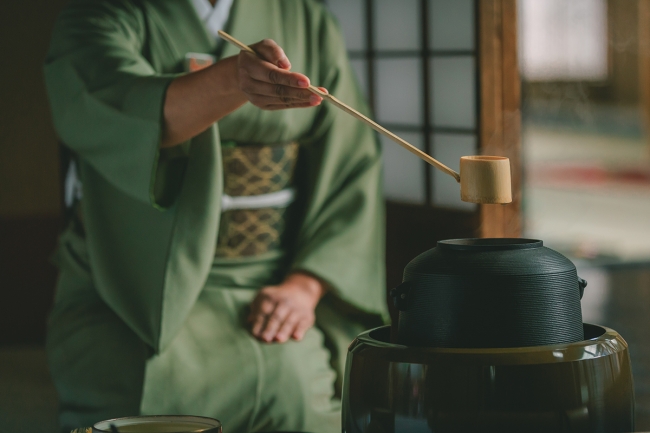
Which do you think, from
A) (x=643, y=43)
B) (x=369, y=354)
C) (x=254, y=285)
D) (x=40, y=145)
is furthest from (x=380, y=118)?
(x=643, y=43)

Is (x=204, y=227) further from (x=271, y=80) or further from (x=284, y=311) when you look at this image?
(x=271, y=80)

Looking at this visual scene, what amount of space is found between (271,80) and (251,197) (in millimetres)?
703

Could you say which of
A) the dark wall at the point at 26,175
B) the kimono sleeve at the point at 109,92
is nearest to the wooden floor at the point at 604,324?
the dark wall at the point at 26,175

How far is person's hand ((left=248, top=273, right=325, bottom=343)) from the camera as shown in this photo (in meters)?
1.92

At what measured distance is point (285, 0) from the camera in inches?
85.0

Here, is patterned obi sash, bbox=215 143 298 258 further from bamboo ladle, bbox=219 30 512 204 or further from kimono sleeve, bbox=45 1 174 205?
bamboo ladle, bbox=219 30 512 204

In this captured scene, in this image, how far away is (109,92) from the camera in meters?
1.74

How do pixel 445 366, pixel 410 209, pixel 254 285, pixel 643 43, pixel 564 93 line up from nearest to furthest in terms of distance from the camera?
pixel 445 366 → pixel 254 285 → pixel 410 209 → pixel 643 43 → pixel 564 93

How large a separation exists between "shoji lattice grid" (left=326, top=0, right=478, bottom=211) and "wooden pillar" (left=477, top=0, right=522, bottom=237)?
0.07 meters

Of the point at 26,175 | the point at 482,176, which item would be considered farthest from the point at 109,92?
the point at 26,175

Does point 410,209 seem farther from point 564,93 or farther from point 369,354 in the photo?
point 564,93

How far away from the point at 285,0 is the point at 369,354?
3.90 feet

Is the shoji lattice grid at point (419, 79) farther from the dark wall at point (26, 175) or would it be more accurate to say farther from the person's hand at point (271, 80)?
the person's hand at point (271, 80)

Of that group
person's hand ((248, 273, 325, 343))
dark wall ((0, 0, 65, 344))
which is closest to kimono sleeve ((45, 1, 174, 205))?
person's hand ((248, 273, 325, 343))
